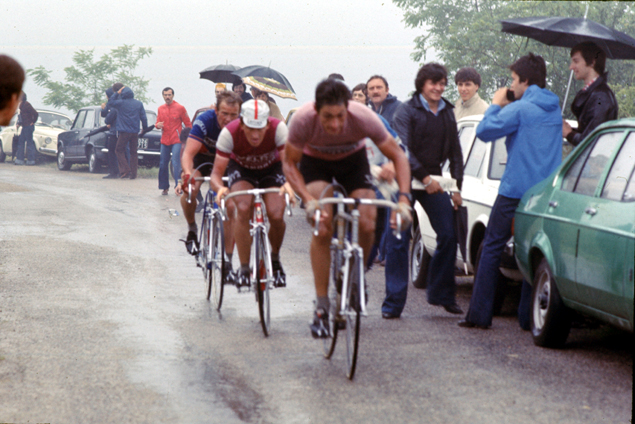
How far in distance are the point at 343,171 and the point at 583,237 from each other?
1671 millimetres

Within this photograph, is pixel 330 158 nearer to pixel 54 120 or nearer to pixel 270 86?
pixel 270 86

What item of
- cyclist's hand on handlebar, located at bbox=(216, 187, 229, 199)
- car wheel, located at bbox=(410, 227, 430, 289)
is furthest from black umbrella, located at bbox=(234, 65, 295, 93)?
cyclist's hand on handlebar, located at bbox=(216, 187, 229, 199)

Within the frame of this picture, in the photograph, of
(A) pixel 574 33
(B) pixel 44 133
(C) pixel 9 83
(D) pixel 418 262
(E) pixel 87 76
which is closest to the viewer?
(C) pixel 9 83

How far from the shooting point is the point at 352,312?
17.9 ft

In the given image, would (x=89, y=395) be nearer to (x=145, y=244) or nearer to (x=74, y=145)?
(x=145, y=244)

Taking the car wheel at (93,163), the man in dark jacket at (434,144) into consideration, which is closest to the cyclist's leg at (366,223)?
the man in dark jacket at (434,144)

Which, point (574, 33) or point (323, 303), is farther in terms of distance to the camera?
point (574, 33)

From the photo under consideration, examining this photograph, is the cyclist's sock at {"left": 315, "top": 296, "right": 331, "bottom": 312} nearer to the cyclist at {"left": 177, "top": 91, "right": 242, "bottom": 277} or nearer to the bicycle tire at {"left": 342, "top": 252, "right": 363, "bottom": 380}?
the bicycle tire at {"left": 342, "top": 252, "right": 363, "bottom": 380}

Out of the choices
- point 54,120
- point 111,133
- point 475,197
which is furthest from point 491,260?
point 54,120

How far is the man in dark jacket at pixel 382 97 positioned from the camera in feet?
32.9

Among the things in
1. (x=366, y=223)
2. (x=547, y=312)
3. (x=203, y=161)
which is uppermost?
(x=203, y=161)

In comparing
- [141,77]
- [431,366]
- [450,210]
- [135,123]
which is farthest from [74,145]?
[431,366]

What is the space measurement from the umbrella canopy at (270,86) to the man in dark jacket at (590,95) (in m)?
9.46

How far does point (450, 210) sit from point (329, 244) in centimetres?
193
